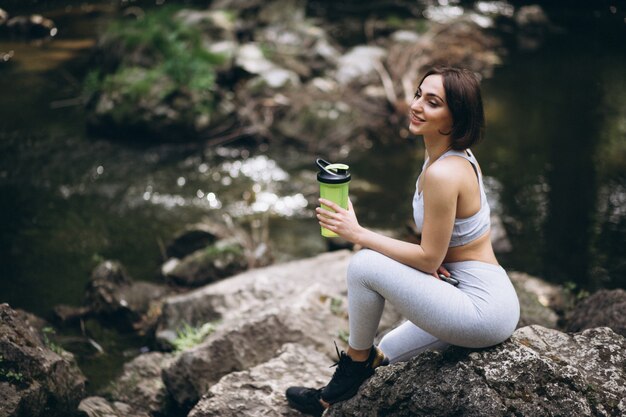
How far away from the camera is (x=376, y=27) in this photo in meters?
13.8

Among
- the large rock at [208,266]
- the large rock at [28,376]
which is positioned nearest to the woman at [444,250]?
the large rock at [28,376]

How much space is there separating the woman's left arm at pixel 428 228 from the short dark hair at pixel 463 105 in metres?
0.20

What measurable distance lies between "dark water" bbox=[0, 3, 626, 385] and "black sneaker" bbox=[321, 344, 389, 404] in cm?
279

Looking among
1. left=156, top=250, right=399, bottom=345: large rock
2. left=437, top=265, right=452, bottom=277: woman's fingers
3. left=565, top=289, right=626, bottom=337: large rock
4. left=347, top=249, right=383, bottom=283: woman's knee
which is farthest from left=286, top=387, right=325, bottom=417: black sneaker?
left=565, top=289, right=626, bottom=337: large rock

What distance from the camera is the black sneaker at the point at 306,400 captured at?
3.24m

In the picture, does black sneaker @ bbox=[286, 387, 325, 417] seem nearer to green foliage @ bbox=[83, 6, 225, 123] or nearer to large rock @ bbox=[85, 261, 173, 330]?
large rock @ bbox=[85, 261, 173, 330]

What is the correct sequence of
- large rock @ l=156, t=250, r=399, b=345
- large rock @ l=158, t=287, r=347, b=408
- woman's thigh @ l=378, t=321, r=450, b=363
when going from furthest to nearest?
large rock @ l=156, t=250, r=399, b=345 < large rock @ l=158, t=287, r=347, b=408 < woman's thigh @ l=378, t=321, r=450, b=363

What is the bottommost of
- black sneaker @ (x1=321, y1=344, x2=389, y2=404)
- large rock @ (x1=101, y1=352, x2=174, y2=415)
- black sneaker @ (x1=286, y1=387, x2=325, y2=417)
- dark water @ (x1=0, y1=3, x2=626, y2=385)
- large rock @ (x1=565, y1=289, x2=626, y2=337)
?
dark water @ (x1=0, y1=3, x2=626, y2=385)

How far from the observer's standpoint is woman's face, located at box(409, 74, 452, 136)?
272cm

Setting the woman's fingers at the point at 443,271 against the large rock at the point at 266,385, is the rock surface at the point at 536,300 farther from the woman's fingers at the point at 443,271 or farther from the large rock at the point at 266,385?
the woman's fingers at the point at 443,271

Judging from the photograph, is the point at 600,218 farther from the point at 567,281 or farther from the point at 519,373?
the point at 519,373

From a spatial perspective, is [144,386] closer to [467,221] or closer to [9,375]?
[9,375]

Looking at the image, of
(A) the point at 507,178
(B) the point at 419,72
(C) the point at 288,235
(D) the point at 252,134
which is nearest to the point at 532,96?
(B) the point at 419,72

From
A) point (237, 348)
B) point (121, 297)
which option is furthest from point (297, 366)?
point (121, 297)
